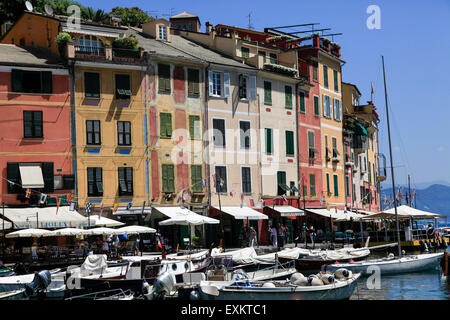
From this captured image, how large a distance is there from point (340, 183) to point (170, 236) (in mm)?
23762

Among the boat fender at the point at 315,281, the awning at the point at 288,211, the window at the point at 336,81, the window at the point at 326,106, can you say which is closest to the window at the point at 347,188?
the window at the point at 326,106

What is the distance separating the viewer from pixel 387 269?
122 ft

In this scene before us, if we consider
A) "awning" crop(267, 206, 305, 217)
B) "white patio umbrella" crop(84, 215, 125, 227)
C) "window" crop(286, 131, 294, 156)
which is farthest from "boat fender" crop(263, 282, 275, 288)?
"window" crop(286, 131, 294, 156)

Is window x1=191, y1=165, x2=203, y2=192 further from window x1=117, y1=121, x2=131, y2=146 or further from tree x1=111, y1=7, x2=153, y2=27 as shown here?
tree x1=111, y1=7, x2=153, y2=27

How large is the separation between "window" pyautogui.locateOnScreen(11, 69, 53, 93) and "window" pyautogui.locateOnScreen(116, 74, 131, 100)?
14.4 feet

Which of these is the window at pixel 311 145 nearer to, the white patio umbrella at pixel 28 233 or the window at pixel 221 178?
the window at pixel 221 178

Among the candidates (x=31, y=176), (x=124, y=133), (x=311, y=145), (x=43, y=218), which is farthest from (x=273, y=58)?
(x=43, y=218)

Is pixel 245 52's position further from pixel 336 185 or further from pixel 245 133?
pixel 336 185

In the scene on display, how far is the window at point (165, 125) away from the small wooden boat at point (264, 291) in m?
21.6

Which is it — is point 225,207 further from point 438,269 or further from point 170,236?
point 438,269

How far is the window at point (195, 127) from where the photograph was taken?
47.2 m

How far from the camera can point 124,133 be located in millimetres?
43781
